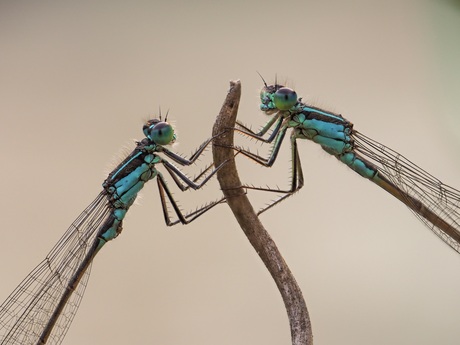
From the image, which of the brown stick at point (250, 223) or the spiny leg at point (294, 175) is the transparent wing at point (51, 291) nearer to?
the brown stick at point (250, 223)

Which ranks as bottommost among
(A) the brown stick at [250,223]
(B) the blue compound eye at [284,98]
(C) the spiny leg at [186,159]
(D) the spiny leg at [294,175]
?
(A) the brown stick at [250,223]

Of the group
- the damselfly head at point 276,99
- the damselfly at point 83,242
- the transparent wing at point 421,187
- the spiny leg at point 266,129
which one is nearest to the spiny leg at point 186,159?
the damselfly at point 83,242

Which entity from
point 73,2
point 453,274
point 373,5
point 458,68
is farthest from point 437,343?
point 73,2

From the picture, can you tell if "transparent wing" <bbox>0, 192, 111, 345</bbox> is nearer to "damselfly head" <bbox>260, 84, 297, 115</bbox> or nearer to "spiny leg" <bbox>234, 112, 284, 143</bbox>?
"spiny leg" <bbox>234, 112, 284, 143</bbox>

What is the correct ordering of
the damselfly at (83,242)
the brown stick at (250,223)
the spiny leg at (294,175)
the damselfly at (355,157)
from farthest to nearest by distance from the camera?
the spiny leg at (294,175) → the damselfly at (355,157) → the damselfly at (83,242) → the brown stick at (250,223)

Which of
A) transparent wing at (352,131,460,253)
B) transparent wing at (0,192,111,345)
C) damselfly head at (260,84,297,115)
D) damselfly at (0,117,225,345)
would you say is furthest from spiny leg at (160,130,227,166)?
transparent wing at (352,131,460,253)

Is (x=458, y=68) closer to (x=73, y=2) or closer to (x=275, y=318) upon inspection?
(x=275, y=318)

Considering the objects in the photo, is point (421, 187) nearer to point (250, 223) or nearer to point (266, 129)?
point (266, 129)

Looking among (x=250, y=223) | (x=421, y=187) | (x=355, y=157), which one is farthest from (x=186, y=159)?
(x=421, y=187)
